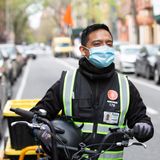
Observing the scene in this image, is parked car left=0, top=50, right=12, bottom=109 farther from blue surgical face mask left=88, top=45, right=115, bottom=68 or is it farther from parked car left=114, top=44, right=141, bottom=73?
parked car left=114, top=44, right=141, bottom=73

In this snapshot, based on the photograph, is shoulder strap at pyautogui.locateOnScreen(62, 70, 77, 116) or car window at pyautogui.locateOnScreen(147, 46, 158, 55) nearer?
shoulder strap at pyautogui.locateOnScreen(62, 70, 77, 116)

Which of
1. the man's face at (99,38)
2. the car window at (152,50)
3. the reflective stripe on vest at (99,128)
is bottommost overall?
the car window at (152,50)

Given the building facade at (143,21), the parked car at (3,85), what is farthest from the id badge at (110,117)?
the building facade at (143,21)

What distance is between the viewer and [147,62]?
23.6 meters

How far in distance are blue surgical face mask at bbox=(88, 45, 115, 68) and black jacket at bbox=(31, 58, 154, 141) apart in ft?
0.11

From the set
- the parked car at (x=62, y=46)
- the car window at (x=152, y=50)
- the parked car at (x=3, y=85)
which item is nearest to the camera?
the parked car at (x=3, y=85)

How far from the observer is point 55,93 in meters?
3.64

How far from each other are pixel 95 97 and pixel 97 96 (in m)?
0.01

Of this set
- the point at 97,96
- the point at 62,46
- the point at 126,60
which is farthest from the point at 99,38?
the point at 62,46

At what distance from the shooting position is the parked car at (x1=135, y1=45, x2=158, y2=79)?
2292 cm

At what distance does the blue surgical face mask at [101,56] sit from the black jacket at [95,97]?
1.3 inches

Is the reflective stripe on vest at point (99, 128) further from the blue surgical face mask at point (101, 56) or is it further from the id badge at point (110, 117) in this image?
the blue surgical face mask at point (101, 56)

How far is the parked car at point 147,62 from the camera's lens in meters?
22.9

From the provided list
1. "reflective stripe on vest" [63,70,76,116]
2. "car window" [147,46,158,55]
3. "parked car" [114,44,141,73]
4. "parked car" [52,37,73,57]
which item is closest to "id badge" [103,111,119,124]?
"reflective stripe on vest" [63,70,76,116]
